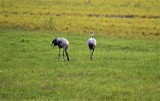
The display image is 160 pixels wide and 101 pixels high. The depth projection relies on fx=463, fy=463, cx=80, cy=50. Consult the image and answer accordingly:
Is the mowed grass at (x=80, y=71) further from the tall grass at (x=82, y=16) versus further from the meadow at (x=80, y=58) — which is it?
the tall grass at (x=82, y=16)

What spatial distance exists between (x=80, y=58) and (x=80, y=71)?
13.4 ft

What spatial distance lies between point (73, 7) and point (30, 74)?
3841 centimetres

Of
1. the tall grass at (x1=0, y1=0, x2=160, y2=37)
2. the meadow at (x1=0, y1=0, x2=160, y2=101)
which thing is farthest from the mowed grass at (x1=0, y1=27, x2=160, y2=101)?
the tall grass at (x1=0, y1=0, x2=160, y2=37)

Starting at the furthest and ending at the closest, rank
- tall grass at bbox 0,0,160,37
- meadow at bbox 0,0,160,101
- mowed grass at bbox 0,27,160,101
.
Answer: tall grass at bbox 0,0,160,37 < meadow at bbox 0,0,160,101 < mowed grass at bbox 0,27,160,101

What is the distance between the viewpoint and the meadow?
1490cm

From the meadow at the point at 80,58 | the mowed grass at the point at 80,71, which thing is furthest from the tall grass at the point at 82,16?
the mowed grass at the point at 80,71

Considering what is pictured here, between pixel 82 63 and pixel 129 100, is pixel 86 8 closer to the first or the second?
pixel 82 63

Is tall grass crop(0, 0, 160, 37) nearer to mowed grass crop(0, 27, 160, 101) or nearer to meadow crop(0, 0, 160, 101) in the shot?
meadow crop(0, 0, 160, 101)

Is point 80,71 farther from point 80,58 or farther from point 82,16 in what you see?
point 82,16

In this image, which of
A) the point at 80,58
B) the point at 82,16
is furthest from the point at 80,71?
the point at 82,16

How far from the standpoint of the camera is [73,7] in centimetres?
5575

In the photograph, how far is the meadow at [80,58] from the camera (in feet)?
48.9

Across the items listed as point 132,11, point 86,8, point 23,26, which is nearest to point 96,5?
point 86,8

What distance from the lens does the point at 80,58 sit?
22750mm
